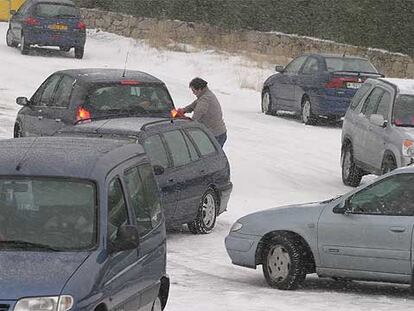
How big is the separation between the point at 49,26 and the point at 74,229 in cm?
3057

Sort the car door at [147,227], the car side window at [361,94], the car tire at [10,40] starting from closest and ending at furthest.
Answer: the car door at [147,227] → the car side window at [361,94] → the car tire at [10,40]

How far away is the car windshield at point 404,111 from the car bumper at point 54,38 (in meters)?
20.7

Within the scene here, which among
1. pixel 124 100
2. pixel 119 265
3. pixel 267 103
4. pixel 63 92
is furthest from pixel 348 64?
pixel 119 265

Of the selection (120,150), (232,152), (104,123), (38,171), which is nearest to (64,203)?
(38,171)

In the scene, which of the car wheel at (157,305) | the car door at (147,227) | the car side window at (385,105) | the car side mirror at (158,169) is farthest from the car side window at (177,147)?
the car wheel at (157,305)

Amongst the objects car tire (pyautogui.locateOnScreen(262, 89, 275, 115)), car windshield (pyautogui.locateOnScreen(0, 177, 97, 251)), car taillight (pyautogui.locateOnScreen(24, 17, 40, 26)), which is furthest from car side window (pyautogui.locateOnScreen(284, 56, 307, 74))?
car windshield (pyautogui.locateOnScreen(0, 177, 97, 251))

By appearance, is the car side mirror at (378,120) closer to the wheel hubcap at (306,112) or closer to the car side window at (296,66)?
the wheel hubcap at (306,112)

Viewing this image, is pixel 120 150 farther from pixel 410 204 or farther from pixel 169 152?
pixel 169 152

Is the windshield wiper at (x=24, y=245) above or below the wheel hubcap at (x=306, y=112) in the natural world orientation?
above

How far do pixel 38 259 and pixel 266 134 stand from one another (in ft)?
62.0

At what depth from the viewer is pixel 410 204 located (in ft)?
42.3

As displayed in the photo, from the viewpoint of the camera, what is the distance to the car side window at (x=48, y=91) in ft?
66.0

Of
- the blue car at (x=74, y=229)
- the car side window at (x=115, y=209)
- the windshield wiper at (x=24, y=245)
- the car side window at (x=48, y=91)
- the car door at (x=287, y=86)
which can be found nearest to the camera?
the blue car at (x=74, y=229)

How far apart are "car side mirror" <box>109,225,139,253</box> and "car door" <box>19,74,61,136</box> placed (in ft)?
35.5
